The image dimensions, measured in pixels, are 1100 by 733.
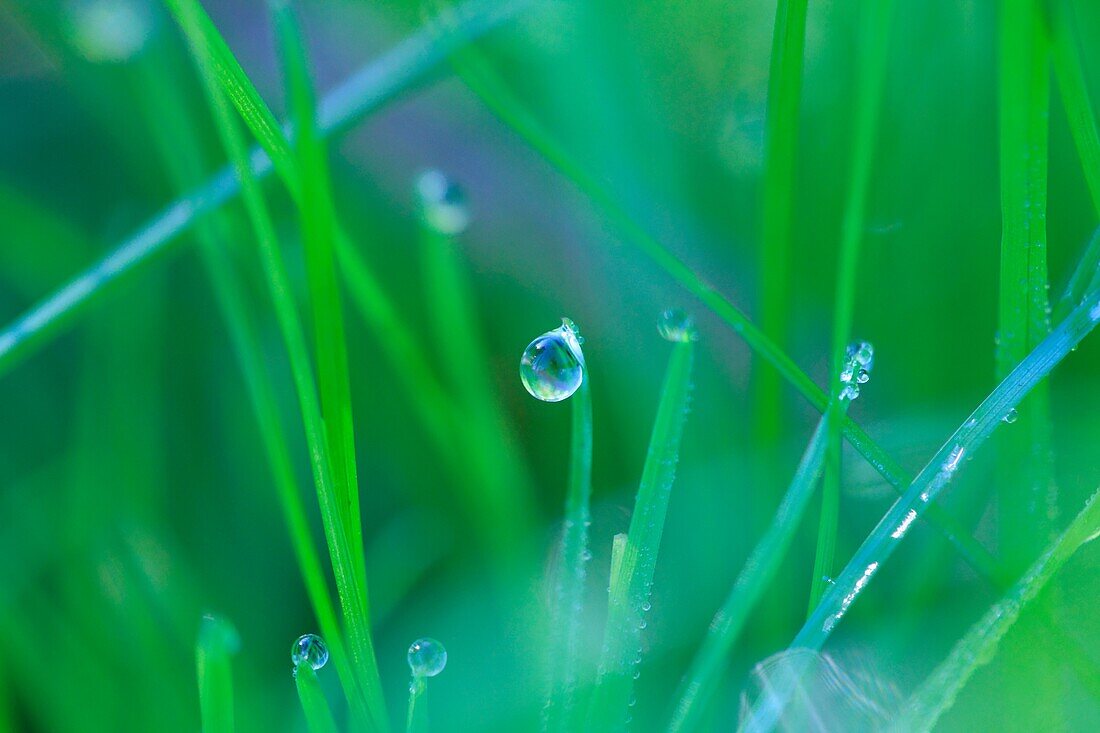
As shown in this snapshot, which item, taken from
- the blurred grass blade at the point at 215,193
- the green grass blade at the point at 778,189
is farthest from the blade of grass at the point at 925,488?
the blurred grass blade at the point at 215,193

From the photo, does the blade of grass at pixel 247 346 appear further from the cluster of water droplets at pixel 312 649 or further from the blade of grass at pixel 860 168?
the blade of grass at pixel 860 168

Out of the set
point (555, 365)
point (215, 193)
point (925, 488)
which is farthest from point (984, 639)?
point (215, 193)

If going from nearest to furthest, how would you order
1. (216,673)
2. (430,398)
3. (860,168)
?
(216,673) → (860,168) → (430,398)

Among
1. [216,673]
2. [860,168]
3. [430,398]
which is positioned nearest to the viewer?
[216,673]

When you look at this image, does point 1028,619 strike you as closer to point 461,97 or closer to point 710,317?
point 710,317

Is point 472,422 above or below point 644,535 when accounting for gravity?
above

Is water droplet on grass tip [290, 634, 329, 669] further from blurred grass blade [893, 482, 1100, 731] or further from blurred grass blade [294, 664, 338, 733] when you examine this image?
blurred grass blade [893, 482, 1100, 731]

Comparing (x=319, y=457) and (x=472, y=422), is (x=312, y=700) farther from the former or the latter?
(x=472, y=422)

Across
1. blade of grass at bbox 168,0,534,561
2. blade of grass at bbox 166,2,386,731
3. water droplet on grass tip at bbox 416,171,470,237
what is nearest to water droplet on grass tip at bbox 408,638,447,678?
blade of grass at bbox 166,2,386,731
